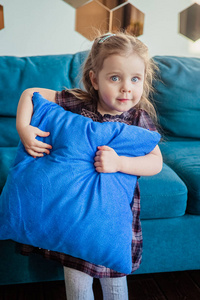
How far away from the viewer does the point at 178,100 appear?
1.65 meters

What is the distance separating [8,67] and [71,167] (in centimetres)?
91

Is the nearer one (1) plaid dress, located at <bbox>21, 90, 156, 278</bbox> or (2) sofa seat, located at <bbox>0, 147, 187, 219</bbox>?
(1) plaid dress, located at <bbox>21, 90, 156, 278</bbox>

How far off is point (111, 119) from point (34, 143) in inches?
11.0

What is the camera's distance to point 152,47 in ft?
6.81

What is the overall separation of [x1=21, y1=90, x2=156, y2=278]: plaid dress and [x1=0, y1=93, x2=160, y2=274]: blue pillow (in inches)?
3.4

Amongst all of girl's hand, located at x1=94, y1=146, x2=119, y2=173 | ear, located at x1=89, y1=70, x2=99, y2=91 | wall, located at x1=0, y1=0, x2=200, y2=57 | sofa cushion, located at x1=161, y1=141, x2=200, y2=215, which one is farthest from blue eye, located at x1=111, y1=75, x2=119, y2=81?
wall, located at x1=0, y1=0, x2=200, y2=57

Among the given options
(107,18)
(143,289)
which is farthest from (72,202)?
(107,18)

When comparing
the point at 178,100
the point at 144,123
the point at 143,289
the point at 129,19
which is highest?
the point at 129,19

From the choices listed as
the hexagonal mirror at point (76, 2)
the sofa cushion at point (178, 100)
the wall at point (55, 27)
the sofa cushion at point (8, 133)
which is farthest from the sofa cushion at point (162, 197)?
the hexagonal mirror at point (76, 2)

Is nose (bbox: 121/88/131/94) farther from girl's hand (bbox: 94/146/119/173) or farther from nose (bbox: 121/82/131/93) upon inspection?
girl's hand (bbox: 94/146/119/173)

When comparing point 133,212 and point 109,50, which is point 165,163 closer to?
point 133,212

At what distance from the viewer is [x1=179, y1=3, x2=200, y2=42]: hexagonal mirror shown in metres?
2.08

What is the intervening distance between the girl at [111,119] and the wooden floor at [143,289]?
9.9 inches

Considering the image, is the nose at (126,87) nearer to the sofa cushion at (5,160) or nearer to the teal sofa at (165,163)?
the teal sofa at (165,163)
